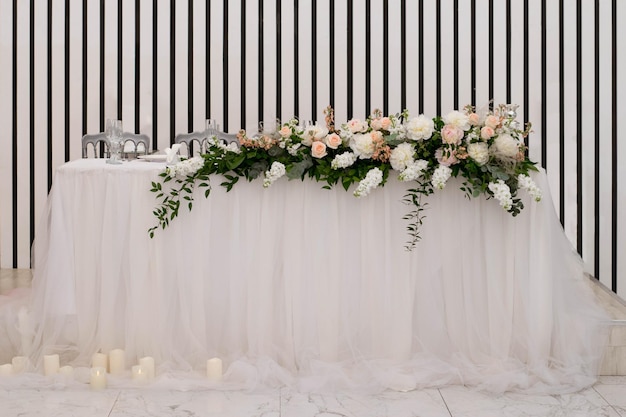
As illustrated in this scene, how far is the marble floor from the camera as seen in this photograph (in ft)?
9.49

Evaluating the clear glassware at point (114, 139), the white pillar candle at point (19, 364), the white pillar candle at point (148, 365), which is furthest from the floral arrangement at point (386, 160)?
the white pillar candle at point (19, 364)

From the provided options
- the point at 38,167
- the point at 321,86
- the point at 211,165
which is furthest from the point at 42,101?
the point at 211,165

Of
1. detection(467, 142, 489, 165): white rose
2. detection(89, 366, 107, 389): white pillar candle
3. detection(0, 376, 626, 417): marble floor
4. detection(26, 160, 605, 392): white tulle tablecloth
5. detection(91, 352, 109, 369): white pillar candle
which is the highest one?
detection(467, 142, 489, 165): white rose

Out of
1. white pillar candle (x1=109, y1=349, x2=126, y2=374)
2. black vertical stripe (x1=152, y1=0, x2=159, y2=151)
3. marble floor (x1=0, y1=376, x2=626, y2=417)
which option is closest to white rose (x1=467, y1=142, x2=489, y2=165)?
marble floor (x1=0, y1=376, x2=626, y2=417)

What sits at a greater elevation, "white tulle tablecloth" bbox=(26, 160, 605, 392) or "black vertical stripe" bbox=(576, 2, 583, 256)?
"black vertical stripe" bbox=(576, 2, 583, 256)

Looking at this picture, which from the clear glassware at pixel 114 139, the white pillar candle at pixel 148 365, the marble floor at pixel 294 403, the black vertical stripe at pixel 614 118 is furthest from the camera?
the black vertical stripe at pixel 614 118

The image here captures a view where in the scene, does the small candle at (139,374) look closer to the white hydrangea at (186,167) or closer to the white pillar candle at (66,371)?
the white pillar candle at (66,371)

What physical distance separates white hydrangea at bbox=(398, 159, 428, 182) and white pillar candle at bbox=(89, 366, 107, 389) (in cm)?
143

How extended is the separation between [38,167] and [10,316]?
2.31 meters

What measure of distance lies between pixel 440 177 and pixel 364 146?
1.07 feet

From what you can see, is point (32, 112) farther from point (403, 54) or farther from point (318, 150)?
point (318, 150)

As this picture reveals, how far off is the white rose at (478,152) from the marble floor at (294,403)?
0.93 meters

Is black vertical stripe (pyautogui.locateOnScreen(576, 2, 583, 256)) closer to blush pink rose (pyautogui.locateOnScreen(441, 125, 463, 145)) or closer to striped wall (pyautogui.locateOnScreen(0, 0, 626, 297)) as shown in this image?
striped wall (pyautogui.locateOnScreen(0, 0, 626, 297))

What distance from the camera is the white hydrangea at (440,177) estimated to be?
10.1 feet
